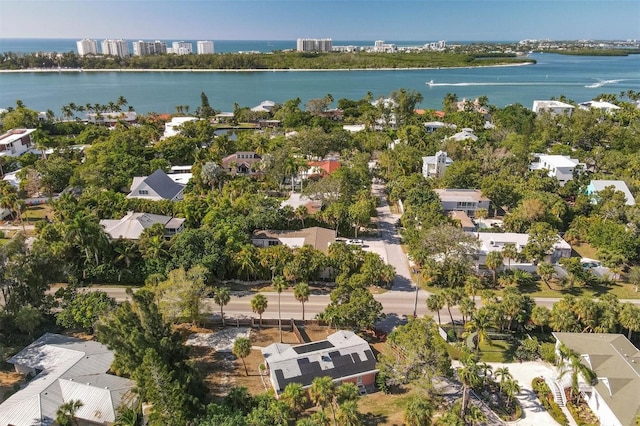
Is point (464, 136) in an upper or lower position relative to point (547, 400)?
upper

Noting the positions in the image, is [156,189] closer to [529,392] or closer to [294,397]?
[294,397]

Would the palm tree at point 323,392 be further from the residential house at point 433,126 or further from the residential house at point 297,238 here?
the residential house at point 433,126

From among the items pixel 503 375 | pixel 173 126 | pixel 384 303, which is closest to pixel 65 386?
pixel 384 303

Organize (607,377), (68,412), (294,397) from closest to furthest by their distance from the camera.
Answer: (68,412)
(294,397)
(607,377)

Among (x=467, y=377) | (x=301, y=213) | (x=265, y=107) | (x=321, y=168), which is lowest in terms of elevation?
(x=301, y=213)

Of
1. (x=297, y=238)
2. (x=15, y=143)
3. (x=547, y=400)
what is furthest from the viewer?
(x=15, y=143)

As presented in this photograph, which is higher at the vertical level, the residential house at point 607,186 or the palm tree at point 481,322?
the residential house at point 607,186

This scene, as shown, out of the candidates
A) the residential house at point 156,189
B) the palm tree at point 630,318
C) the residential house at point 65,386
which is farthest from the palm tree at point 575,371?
the residential house at point 156,189
